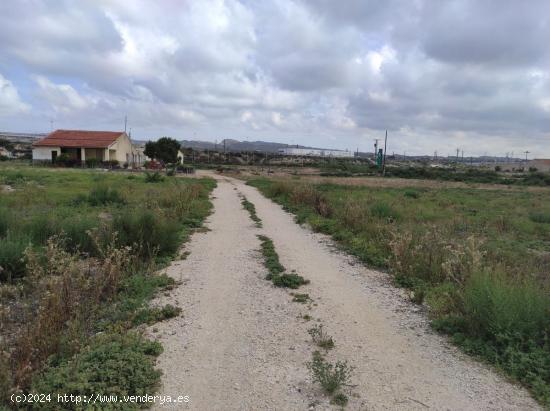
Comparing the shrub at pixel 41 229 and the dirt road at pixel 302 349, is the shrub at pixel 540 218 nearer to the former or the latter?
the dirt road at pixel 302 349

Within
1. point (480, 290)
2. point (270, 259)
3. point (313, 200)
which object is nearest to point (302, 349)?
point (480, 290)

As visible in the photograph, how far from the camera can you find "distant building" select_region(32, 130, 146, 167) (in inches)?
2232

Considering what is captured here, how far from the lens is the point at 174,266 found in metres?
8.24

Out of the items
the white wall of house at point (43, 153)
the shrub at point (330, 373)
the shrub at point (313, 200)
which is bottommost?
the shrub at point (330, 373)

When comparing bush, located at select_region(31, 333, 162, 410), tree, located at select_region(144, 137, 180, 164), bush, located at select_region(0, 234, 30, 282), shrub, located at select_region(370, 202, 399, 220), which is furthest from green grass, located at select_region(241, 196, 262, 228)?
tree, located at select_region(144, 137, 180, 164)

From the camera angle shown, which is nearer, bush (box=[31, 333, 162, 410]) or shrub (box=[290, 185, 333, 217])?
bush (box=[31, 333, 162, 410])

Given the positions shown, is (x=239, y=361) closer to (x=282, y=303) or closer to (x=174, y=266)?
(x=282, y=303)

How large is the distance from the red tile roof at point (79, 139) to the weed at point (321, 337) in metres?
57.7

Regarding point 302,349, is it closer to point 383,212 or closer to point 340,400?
point 340,400

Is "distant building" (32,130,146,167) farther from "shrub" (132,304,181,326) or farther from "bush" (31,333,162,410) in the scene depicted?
"bush" (31,333,162,410)

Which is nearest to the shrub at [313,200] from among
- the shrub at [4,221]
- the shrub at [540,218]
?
the shrub at [540,218]

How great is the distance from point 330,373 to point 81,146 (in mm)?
60031

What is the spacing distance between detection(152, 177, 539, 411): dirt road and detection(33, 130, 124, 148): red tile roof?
2182 inches

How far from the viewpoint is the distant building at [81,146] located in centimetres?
5669
